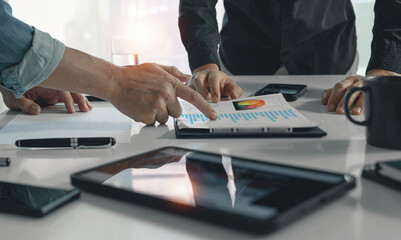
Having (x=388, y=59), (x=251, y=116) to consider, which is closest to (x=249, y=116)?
(x=251, y=116)

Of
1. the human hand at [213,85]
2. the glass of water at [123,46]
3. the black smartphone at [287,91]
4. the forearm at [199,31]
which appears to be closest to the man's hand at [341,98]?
the black smartphone at [287,91]

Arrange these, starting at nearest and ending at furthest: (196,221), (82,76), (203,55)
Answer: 1. (196,221)
2. (82,76)
3. (203,55)

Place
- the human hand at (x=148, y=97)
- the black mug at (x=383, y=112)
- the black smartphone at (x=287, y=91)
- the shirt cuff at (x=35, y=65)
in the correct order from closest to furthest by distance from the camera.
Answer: the black mug at (x=383, y=112) → the shirt cuff at (x=35, y=65) → the human hand at (x=148, y=97) → the black smartphone at (x=287, y=91)

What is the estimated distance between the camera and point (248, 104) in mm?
942

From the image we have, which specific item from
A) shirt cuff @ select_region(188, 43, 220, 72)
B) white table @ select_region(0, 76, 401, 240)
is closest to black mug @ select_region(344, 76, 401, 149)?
white table @ select_region(0, 76, 401, 240)

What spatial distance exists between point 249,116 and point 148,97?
0.66ft

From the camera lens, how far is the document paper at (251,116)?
0.77 m

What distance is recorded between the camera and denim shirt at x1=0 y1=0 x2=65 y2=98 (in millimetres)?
715

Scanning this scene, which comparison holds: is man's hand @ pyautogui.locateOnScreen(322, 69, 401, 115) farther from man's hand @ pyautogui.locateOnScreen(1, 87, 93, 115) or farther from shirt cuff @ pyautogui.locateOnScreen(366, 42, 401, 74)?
man's hand @ pyautogui.locateOnScreen(1, 87, 93, 115)

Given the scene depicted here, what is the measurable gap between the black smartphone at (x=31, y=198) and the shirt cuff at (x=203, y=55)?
1.05 m

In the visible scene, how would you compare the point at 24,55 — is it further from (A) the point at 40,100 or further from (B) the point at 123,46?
(B) the point at 123,46

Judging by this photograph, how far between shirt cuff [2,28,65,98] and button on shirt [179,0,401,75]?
2.54ft

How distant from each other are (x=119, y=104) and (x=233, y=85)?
375 mm

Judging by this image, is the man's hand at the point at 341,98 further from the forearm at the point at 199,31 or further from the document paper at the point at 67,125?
the forearm at the point at 199,31
